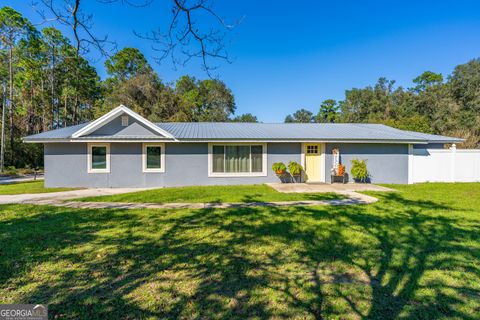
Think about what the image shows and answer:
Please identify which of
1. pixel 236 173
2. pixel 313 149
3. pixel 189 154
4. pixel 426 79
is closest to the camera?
pixel 189 154

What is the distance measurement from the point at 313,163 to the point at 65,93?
30.0 meters

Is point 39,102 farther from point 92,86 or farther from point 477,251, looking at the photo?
point 477,251

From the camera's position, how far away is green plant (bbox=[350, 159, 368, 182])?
11133 millimetres

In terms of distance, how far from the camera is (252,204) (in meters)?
7.39

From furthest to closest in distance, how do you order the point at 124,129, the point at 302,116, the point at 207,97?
the point at 302,116, the point at 207,97, the point at 124,129

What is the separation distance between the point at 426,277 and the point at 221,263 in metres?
2.87

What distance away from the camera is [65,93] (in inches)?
1072

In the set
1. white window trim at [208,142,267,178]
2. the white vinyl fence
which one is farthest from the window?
the white vinyl fence

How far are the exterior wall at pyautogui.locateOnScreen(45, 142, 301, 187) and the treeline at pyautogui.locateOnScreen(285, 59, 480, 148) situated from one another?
59.3ft

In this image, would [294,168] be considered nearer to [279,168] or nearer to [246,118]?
[279,168]

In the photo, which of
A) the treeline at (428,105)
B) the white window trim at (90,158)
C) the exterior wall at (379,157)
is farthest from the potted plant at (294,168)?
the treeline at (428,105)

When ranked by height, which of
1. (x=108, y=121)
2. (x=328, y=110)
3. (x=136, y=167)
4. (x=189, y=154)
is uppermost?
(x=328, y=110)

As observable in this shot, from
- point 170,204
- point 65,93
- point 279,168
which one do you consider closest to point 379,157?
point 279,168

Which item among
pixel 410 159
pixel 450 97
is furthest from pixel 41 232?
pixel 450 97
